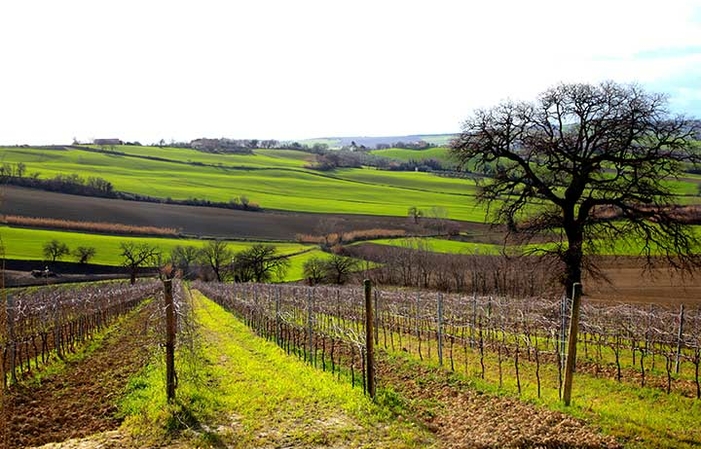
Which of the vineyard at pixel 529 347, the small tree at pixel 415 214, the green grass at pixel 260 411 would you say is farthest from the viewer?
the small tree at pixel 415 214

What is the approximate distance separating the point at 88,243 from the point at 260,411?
71.6 meters

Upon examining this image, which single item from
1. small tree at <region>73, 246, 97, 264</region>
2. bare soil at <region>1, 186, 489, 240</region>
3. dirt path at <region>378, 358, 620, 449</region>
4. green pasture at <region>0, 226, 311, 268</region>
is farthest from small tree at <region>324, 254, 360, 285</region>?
dirt path at <region>378, 358, 620, 449</region>

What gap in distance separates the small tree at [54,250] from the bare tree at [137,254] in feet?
22.1

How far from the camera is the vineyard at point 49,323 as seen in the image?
16906 millimetres

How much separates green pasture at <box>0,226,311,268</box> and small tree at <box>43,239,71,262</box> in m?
0.65

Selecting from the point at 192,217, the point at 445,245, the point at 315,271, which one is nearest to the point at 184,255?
the point at 192,217

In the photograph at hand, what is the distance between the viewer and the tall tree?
72.5ft

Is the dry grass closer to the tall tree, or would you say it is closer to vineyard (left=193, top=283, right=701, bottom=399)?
vineyard (left=193, top=283, right=701, bottom=399)

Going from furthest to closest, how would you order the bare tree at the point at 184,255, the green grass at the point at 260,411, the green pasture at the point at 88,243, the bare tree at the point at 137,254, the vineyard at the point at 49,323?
the bare tree at the point at 184,255, the bare tree at the point at 137,254, the green pasture at the point at 88,243, the vineyard at the point at 49,323, the green grass at the point at 260,411

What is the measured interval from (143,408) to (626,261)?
4451 cm

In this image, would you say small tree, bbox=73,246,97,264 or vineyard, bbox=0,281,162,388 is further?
small tree, bbox=73,246,97,264

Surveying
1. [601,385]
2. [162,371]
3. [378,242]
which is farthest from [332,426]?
[378,242]

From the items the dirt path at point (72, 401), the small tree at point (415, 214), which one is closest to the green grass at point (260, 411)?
the dirt path at point (72, 401)

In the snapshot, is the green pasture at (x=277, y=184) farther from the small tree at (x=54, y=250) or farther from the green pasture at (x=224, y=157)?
the small tree at (x=54, y=250)
